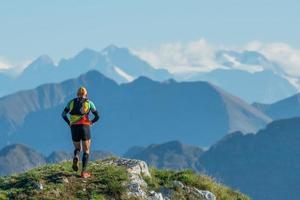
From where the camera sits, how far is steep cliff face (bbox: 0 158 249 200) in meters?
29.8

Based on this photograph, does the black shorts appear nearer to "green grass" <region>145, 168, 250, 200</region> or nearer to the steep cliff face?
the steep cliff face

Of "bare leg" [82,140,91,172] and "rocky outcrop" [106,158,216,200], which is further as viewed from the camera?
"bare leg" [82,140,91,172]

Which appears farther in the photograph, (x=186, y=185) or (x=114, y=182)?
(x=186, y=185)

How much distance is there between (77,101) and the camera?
3186cm

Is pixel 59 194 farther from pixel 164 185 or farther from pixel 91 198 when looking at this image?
pixel 164 185

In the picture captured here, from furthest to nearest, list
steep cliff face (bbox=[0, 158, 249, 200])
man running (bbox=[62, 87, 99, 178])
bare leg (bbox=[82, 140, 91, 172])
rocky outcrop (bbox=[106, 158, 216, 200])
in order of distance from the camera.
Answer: man running (bbox=[62, 87, 99, 178]), bare leg (bbox=[82, 140, 91, 172]), rocky outcrop (bbox=[106, 158, 216, 200]), steep cliff face (bbox=[0, 158, 249, 200])

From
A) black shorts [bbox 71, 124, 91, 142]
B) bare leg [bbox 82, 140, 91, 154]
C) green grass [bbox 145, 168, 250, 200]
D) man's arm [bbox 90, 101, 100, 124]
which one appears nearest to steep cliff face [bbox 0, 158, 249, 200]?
green grass [bbox 145, 168, 250, 200]

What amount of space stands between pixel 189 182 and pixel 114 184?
3.95 m

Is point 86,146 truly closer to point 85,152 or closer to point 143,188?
point 85,152

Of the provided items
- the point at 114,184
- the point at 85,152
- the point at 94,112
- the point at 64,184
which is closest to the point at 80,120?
the point at 94,112

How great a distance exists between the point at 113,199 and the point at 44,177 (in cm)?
324

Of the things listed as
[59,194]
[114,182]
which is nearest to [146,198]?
[114,182]

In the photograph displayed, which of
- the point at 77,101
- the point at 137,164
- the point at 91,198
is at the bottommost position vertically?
the point at 91,198

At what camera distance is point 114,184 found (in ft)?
100.0
